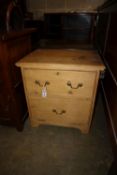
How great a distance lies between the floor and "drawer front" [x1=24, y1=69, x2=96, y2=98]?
0.46 m

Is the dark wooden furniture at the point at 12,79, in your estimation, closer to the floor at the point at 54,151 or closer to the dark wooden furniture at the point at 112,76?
the floor at the point at 54,151

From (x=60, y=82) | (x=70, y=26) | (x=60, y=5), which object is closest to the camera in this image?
(x=60, y=82)

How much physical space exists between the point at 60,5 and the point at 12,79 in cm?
248

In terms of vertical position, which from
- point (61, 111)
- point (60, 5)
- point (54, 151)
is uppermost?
point (60, 5)

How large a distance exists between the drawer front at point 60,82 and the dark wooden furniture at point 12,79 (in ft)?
0.42

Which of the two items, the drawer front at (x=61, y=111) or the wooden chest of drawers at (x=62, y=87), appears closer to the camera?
the wooden chest of drawers at (x=62, y=87)

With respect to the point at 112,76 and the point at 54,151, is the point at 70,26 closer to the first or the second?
the point at 112,76

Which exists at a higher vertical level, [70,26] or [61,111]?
[70,26]

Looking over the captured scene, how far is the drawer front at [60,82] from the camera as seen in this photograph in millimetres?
925

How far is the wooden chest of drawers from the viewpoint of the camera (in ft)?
2.96

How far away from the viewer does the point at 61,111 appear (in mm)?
1127

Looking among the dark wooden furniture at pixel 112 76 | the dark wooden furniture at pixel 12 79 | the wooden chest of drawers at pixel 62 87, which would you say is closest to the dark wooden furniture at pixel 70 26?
the dark wooden furniture at pixel 112 76

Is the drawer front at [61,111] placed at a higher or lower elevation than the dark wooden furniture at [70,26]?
lower

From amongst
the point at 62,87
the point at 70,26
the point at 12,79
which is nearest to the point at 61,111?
the point at 62,87
